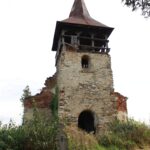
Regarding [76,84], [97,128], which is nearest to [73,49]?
[76,84]

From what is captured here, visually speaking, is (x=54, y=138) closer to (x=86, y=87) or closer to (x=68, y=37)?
(x=86, y=87)

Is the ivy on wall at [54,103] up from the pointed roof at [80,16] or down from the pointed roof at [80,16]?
down

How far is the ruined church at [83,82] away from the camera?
19.4 metres

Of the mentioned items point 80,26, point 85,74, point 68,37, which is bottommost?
point 85,74

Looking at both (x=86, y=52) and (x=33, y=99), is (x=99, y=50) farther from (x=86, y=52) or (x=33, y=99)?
(x=33, y=99)

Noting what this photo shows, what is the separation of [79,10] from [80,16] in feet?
3.26

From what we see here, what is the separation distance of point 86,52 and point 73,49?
79 cm

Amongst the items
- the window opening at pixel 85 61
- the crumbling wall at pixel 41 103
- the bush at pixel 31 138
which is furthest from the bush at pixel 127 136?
the window opening at pixel 85 61

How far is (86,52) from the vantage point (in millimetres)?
21000

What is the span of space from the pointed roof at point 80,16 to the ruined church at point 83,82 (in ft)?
0.22

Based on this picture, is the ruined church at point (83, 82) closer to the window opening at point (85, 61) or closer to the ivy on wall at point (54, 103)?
the window opening at point (85, 61)

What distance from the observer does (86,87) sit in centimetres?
1994

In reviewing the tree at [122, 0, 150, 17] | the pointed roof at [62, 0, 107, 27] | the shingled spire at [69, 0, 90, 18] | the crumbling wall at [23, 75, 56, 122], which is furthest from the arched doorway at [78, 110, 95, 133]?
the tree at [122, 0, 150, 17]

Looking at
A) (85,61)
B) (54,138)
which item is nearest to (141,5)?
(54,138)
